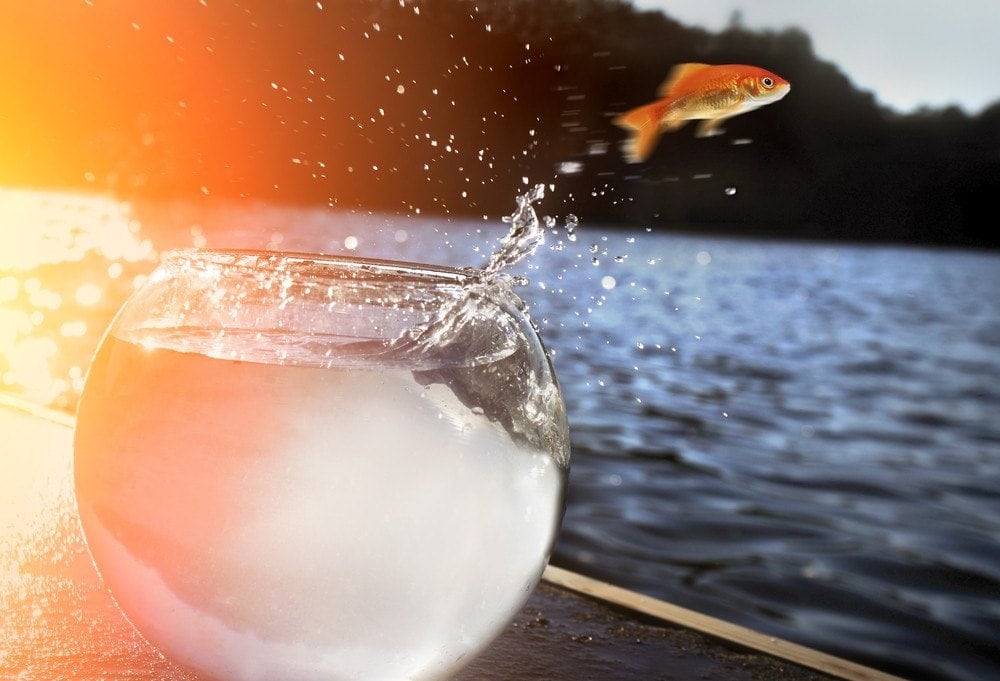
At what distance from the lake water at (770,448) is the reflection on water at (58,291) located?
0.04 metres

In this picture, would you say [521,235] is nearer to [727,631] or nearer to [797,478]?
[727,631]

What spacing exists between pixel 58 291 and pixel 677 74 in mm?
11256

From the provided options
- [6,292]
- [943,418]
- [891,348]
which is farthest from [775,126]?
[6,292]

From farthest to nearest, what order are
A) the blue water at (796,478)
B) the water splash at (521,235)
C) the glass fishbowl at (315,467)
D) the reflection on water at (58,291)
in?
the reflection on water at (58,291) < the blue water at (796,478) < the water splash at (521,235) < the glass fishbowl at (315,467)

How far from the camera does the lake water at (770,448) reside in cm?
326

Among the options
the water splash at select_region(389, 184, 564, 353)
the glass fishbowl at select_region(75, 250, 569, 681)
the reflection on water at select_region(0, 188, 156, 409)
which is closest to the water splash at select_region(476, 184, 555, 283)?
the water splash at select_region(389, 184, 564, 353)

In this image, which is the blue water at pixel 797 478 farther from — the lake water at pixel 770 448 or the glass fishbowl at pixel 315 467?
the glass fishbowl at pixel 315 467

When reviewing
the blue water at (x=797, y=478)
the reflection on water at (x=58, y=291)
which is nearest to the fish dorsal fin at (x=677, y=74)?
the blue water at (x=797, y=478)

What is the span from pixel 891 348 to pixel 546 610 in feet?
36.9

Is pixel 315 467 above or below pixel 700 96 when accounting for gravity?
below

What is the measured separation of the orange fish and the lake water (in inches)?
6.6

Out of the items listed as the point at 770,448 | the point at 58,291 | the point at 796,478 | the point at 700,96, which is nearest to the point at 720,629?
the point at 700,96

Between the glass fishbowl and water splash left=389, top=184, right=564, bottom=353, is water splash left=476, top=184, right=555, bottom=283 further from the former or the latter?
the glass fishbowl

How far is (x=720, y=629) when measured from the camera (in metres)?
1.12
